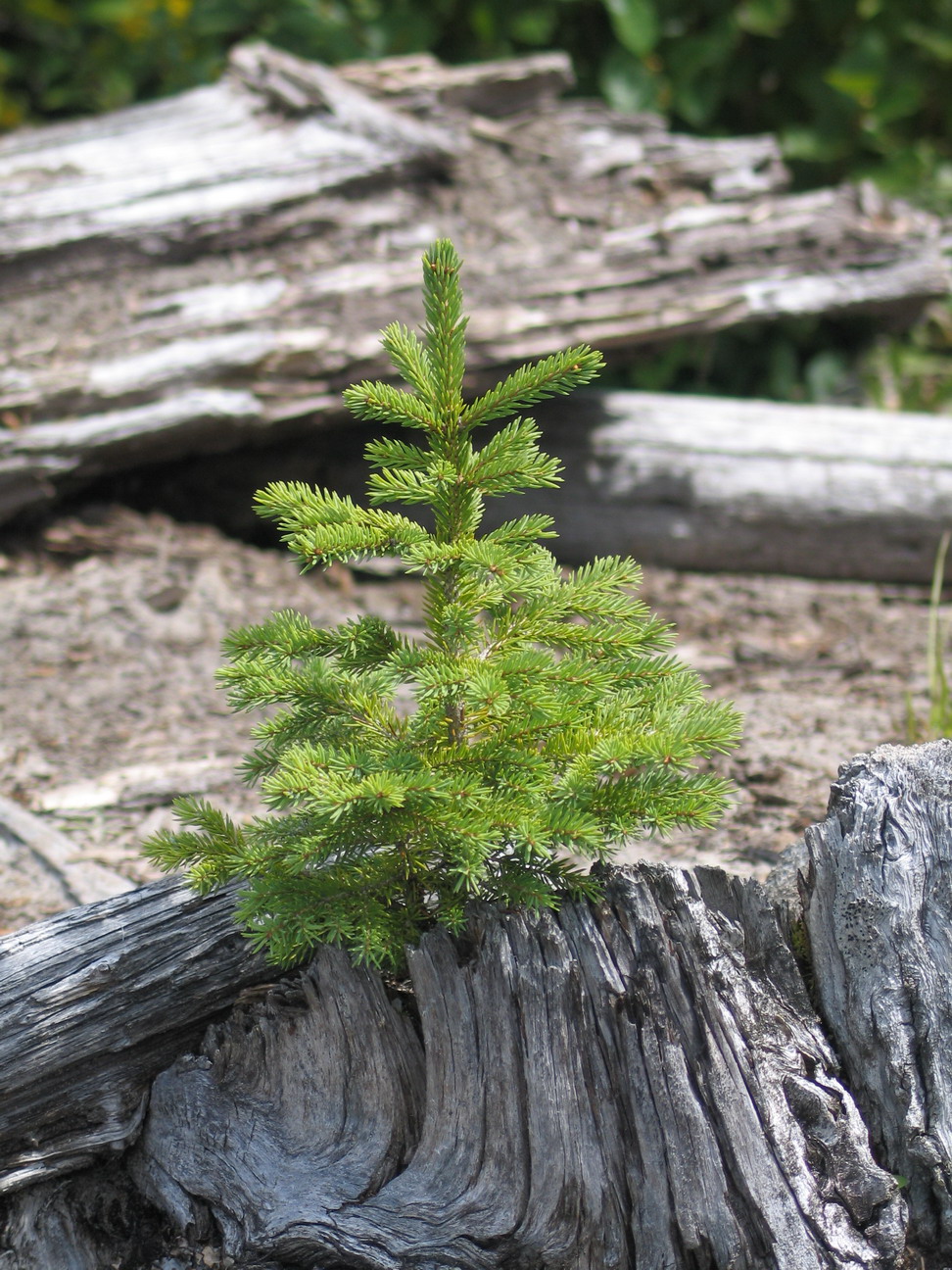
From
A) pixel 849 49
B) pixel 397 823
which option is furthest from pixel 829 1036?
pixel 849 49

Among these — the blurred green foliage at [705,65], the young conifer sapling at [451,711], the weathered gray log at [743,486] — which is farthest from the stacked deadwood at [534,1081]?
the blurred green foliage at [705,65]

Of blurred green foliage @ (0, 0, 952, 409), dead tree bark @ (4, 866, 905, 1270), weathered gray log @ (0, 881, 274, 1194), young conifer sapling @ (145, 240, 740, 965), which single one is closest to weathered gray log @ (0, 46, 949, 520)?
blurred green foliage @ (0, 0, 952, 409)

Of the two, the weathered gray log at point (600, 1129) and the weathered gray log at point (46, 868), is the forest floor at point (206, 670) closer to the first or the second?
the weathered gray log at point (46, 868)

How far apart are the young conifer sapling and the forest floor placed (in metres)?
1.02

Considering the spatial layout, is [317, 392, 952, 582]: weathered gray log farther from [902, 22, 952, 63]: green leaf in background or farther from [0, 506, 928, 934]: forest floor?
[902, 22, 952, 63]: green leaf in background

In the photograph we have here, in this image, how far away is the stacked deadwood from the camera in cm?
165

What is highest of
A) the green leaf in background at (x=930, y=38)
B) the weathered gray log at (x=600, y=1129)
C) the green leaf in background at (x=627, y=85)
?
the green leaf in background at (x=930, y=38)

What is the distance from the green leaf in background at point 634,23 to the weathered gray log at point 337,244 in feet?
1.26

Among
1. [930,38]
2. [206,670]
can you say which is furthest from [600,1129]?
[930,38]

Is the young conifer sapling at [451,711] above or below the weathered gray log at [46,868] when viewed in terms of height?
above

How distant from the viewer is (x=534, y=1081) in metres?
1.68

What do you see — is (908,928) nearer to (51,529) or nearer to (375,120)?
(51,529)

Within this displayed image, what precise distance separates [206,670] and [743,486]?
2.05 meters

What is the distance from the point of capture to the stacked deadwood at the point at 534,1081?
5.43 ft
